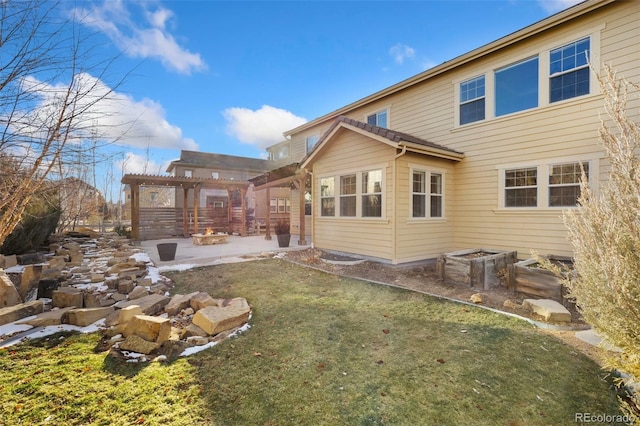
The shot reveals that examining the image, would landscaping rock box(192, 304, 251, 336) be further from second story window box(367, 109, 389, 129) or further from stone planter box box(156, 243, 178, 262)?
second story window box(367, 109, 389, 129)

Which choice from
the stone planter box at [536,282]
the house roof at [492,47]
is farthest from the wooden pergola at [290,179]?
the stone planter box at [536,282]

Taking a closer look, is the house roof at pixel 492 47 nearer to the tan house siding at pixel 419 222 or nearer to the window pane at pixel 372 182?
the tan house siding at pixel 419 222

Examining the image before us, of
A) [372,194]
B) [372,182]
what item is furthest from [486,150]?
[372,194]

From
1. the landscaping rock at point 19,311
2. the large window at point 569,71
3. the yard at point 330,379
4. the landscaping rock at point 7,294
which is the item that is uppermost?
the large window at point 569,71

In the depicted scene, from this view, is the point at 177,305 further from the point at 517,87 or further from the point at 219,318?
the point at 517,87

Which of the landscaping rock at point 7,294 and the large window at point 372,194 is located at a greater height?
the large window at point 372,194

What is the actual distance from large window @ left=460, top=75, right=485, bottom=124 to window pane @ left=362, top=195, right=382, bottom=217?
3.78 meters

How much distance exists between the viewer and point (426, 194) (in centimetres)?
800

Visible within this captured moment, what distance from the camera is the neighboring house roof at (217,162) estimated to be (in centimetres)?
2453

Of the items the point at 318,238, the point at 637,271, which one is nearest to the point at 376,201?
the point at 318,238

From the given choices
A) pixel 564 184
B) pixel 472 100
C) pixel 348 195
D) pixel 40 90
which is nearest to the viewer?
pixel 40 90

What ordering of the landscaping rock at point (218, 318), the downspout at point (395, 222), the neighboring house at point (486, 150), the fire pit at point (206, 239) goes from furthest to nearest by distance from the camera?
the fire pit at point (206, 239)
the downspout at point (395, 222)
the neighboring house at point (486, 150)
the landscaping rock at point (218, 318)

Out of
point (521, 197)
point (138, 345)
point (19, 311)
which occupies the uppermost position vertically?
point (521, 197)

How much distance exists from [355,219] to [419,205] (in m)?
1.92
